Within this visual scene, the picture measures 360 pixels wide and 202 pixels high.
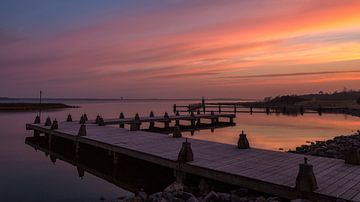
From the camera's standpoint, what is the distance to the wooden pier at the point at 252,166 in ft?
29.2

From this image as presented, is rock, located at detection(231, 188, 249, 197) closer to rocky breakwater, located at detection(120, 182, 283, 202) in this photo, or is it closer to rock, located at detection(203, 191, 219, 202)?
rocky breakwater, located at detection(120, 182, 283, 202)

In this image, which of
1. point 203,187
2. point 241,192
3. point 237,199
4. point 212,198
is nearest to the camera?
point 237,199

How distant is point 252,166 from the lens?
11531mm

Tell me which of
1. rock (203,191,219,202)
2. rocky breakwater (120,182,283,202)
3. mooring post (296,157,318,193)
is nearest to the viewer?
mooring post (296,157,318,193)

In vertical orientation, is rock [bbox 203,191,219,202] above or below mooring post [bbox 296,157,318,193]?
below

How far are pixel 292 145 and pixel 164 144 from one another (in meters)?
11.9

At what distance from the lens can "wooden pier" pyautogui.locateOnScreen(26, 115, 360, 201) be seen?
8903 millimetres

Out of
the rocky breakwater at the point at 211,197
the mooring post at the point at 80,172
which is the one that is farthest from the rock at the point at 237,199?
the mooring post at the point at 80,172

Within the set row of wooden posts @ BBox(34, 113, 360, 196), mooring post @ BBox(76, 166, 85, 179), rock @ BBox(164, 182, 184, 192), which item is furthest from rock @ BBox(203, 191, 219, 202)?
mooring post @ BBox(76, 166, 85, 179)

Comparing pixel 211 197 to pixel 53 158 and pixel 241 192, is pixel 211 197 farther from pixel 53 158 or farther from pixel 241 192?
pixel 53 158

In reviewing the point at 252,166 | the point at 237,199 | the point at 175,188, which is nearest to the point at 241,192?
the point at 237,199

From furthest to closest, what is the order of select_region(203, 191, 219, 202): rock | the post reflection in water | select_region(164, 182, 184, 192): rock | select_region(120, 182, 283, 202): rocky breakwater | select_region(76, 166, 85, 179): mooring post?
1. select_region(76, 166, 85, 179): mooring post
2. the post reflection in water
3. select_region(164, 182, 184, 192): rock
4. select_region(203, 191, 219, 202): rock
5. select_region(120, 182, 283, 202): rocky breakwater

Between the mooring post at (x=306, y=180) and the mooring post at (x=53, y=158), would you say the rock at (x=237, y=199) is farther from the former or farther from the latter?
the mooring post at (x=53, y=158)

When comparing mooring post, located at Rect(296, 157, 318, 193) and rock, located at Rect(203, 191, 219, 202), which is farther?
rock, located at Rect(203, 191, 219, 202)
